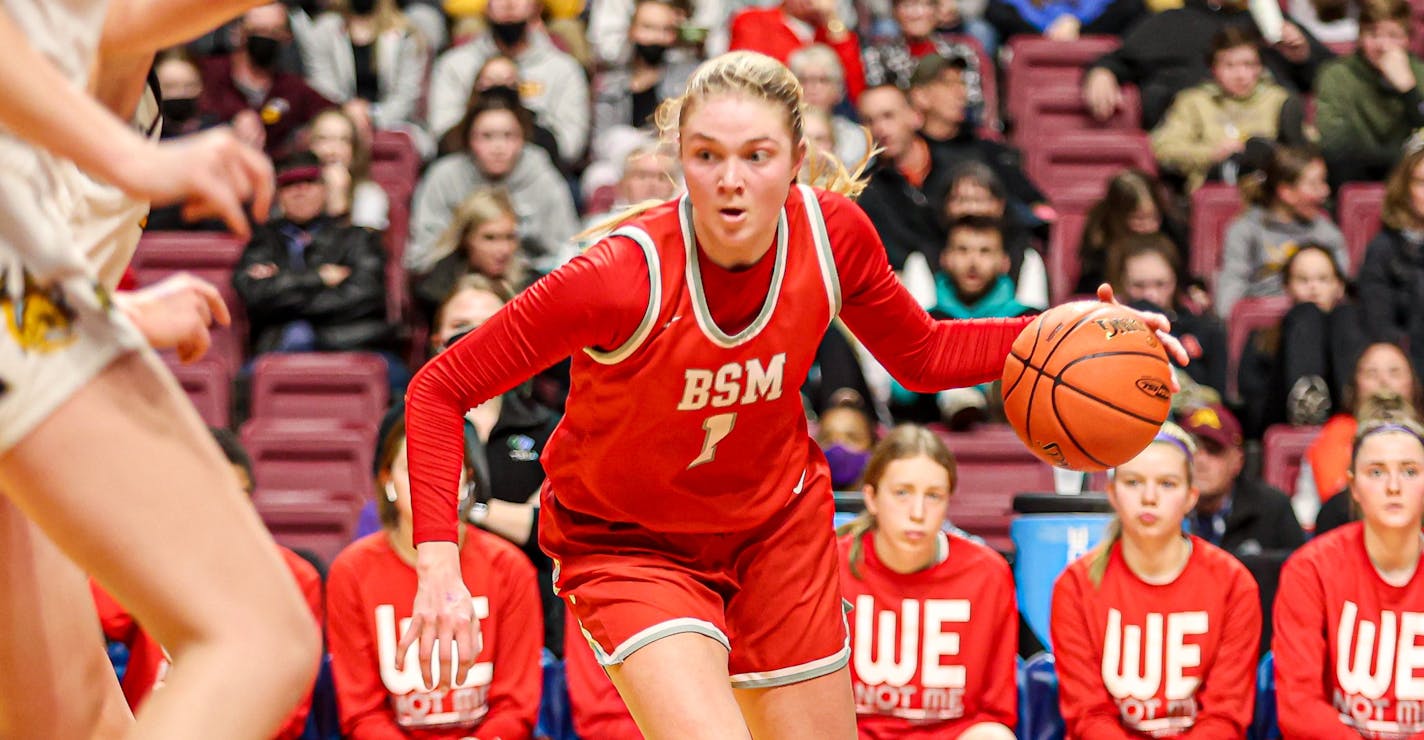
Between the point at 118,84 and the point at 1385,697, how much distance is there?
419cm

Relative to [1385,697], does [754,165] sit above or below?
above

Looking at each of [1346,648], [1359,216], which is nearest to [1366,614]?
[1346,648]

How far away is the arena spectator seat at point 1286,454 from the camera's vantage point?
677 cm

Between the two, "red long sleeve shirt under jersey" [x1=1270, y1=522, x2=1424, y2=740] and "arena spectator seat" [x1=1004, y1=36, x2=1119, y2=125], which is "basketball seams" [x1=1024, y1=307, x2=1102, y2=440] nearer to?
"red long sleeve shirt under jersey" [x1=1270, y1=522, x2=1424, y2=740]

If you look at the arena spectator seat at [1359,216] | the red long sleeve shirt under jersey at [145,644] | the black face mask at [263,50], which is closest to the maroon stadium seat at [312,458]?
the red long sleeve shirt under jersey at [145,644]

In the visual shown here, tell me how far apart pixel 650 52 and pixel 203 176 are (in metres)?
7.12

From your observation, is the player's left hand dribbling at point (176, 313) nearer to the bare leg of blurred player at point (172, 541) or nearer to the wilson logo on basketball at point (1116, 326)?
the bare leg of blurred player at point (172, 541)

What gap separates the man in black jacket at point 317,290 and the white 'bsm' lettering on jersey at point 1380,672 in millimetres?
4203

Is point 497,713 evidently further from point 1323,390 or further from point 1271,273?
point 1271,273

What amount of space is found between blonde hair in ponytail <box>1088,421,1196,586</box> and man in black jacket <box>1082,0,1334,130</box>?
399 cm

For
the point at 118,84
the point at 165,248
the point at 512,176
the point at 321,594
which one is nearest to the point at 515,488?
the point at 321,594

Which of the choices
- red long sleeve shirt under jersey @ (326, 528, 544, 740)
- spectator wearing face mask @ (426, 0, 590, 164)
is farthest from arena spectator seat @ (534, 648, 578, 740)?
spectator wearing face mask @ (426, 0, 590, 164)

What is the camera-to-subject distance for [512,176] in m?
8.12

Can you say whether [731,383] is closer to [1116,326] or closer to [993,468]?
[1116,326]
